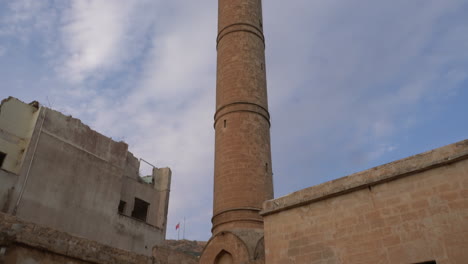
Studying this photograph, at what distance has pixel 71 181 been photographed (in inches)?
537

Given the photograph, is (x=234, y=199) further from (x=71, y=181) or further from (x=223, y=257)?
(x=71, y=181)

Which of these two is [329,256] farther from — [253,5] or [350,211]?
[253,5]

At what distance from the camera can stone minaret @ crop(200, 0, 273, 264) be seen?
9.95 meters

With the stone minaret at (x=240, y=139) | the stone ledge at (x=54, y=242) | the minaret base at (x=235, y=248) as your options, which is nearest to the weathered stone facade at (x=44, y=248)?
the stone ledge at (x=54, y=242)

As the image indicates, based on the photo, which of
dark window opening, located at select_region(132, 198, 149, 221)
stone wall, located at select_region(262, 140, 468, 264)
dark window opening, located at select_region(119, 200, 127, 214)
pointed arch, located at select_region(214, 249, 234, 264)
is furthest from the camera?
dark window opening, located at select_region(132, 198, 149, 221)

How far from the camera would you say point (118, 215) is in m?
15.0

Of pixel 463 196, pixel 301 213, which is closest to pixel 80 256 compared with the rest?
pixel 301 213

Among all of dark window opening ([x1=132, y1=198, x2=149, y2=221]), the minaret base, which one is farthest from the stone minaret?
dark window opening ([x1=132, y1=198, x2=149, y2=221])

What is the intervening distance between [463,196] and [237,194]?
556 cm

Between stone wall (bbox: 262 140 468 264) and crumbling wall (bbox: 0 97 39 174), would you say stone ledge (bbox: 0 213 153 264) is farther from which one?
crumbling wall (bbox: 0 97 39 174)

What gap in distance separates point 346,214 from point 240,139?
15.4ft

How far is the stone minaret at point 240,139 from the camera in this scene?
9.95 metres

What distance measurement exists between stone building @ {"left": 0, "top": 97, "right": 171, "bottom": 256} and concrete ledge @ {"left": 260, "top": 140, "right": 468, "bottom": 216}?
6.60 m

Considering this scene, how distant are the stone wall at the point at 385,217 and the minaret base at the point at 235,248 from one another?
1.93m
